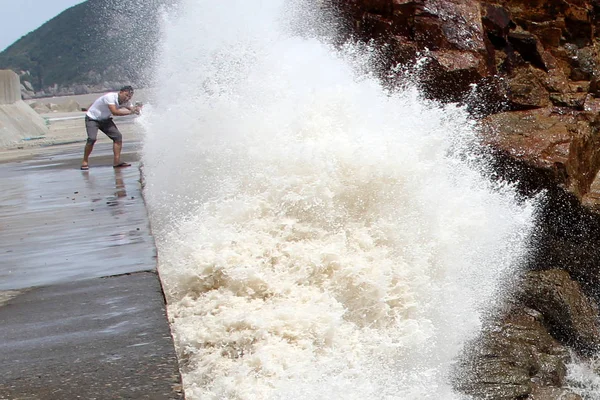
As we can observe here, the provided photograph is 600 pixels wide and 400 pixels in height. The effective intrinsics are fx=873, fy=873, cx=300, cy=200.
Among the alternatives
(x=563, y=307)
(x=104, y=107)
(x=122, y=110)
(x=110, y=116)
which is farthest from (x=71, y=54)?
(x=563, y=307)

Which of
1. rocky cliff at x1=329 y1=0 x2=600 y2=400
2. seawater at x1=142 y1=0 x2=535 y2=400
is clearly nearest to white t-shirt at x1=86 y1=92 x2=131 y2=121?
seawater at x1=142 y1=0 x2=535 y2=400

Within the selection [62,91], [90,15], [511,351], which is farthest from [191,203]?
[90,15]

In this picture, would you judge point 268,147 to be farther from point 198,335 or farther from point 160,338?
point 160,338

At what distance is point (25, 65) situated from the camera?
6398 inches

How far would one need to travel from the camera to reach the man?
11953 millimetres

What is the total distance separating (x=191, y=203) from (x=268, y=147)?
2.79ft

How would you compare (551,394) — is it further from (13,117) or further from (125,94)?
(13,117)

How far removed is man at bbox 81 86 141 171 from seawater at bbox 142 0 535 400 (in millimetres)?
1768

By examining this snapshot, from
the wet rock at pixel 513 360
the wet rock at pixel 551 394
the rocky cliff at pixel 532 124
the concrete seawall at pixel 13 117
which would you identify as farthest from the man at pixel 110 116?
the concrete seawall at pixel 13 117

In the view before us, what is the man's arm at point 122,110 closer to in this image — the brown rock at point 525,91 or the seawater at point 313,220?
the seawater at point 313,220

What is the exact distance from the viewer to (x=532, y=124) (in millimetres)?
8688

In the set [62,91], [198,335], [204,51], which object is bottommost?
[62,91]

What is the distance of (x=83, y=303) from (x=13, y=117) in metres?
18.8

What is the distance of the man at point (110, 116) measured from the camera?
471 inches
